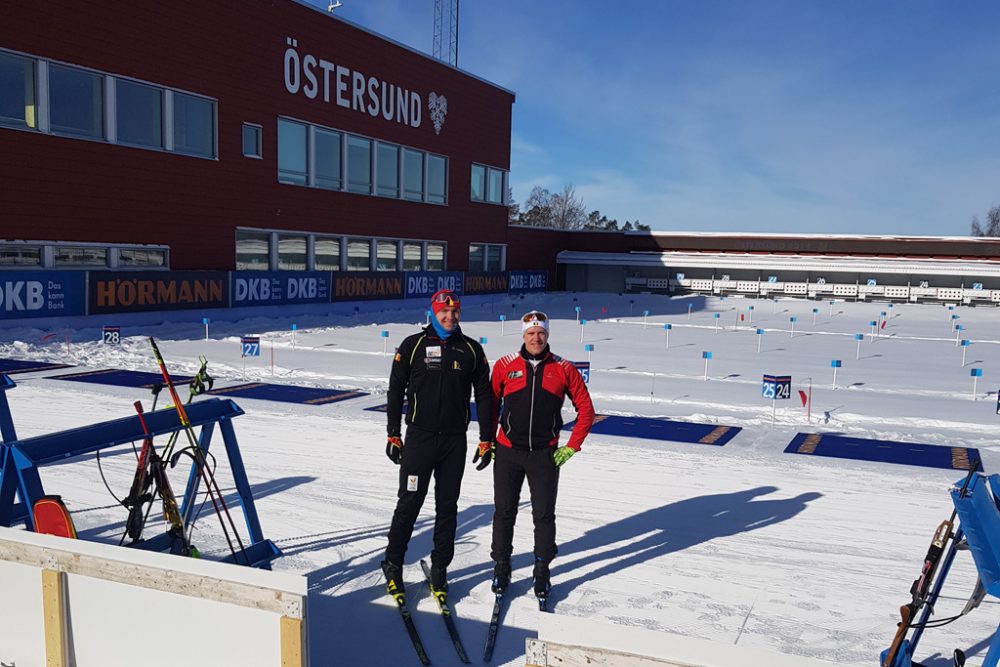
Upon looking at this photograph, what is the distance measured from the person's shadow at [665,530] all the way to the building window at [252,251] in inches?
966

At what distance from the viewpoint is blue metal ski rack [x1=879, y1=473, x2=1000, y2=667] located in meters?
3.08

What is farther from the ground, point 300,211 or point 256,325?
point 300,211

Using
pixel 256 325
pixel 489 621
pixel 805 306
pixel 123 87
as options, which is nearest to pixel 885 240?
pixel 805 306

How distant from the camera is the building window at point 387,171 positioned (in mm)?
35562

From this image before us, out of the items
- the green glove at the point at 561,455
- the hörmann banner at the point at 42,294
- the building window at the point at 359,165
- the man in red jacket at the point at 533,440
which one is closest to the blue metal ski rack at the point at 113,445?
the man in red jacket at the point at 533,440

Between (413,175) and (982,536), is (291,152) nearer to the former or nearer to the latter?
(413,175)

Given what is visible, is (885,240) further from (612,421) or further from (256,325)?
(612,421)

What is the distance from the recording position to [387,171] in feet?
119

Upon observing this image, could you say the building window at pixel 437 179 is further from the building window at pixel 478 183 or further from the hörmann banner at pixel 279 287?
the hörmann banner at pixel 279 287

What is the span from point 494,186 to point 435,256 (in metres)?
7.09

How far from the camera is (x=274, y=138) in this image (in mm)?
29609

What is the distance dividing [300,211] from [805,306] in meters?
30.4

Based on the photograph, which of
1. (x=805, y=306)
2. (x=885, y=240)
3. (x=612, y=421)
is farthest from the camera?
(x=885, y=240)

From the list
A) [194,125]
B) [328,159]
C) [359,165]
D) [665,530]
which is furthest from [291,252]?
[665,530]
